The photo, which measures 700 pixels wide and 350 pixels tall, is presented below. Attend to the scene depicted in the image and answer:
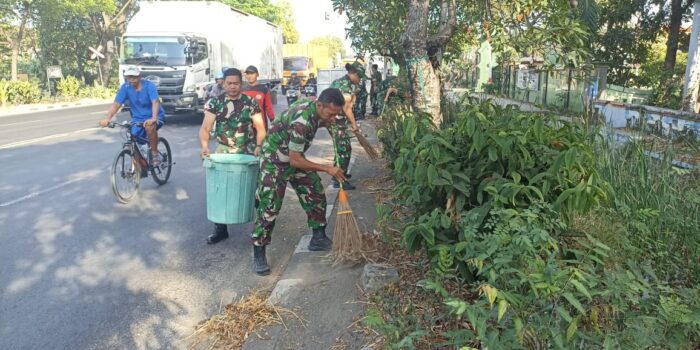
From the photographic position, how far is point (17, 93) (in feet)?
78.0

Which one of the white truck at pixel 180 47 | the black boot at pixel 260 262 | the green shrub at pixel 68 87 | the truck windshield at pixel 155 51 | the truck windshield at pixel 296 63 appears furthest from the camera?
the truck windshield at pixel 296 63

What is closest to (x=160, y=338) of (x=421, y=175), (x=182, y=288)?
(x=182, y=288)

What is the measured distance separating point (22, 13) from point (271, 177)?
28053 mm

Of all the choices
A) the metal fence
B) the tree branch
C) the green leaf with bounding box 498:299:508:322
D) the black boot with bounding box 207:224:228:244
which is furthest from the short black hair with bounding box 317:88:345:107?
the metal fence

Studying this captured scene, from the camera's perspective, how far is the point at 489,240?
231 centimetres

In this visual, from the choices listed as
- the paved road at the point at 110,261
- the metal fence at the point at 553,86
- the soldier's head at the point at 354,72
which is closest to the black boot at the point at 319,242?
the paved road at the point at 110,261

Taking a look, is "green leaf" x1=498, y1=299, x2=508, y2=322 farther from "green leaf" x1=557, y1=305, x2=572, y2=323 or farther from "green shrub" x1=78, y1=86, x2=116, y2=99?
"green shrub" x1=78, y1=86, x2=116, y2=99

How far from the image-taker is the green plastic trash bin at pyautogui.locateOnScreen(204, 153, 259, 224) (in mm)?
4488

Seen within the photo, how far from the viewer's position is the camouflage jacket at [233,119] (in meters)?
5.25

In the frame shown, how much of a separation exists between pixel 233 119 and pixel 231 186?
1046mm

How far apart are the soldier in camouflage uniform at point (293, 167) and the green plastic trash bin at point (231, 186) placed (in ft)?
0.97

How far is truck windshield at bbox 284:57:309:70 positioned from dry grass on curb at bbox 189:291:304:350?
33774mm

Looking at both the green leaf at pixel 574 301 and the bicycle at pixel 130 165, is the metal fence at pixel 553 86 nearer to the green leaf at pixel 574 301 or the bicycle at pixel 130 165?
the bicycle at pixel 130 165

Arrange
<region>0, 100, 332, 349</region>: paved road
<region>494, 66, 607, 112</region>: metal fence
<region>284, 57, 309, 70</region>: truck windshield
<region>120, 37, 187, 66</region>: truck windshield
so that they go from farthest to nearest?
1. <region>284, 57, 309, 70</region>: truck windshield
2. <region>120, 37, 187, 66</region>: truck windshield
3. <region>494, 66, 607, 112</region>: metal fence
4. <region>0, 100, 332, 349</region>: paved road
